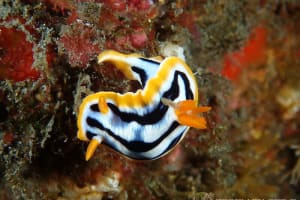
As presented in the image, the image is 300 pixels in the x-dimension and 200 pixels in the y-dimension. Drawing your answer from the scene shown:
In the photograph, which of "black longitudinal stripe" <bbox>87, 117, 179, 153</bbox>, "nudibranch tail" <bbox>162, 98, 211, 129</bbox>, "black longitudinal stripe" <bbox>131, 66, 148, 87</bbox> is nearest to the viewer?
"nudibranch tail" <bbox>162, 98, 211, 129</bbox>

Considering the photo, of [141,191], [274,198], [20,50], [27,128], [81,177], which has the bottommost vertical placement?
[274,198]

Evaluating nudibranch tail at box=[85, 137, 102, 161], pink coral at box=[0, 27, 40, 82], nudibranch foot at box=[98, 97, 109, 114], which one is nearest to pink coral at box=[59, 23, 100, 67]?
pink coral at box=[0, 27, 40, 82]

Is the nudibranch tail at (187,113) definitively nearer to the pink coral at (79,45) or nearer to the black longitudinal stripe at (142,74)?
the black longitudinal stripe at (142,74)

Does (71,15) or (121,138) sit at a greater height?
(71,15)

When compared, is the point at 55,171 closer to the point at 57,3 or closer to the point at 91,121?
the point at 91,121

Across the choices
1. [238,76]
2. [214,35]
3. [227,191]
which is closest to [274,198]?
[227,191]

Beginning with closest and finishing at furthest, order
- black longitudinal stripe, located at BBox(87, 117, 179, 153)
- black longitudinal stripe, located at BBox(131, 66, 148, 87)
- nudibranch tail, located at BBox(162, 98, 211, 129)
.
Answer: nudibranch tail, located at BBox(162, 98, 211, 129) < black longitudinal stripe, located at BBox(87, 117, 179, 153) < black longitudinal stripe, located at BBox(131, 66, 148, 87)

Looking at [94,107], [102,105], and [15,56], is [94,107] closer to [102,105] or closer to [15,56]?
[102,105]

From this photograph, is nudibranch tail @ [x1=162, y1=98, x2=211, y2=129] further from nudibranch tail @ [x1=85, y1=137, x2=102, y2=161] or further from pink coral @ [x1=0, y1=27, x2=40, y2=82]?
pink coral @ [x1=0, y1=27, x2=40, y2=82]

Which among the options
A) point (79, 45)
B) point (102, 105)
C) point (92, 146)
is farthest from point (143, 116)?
point (79, 45)
